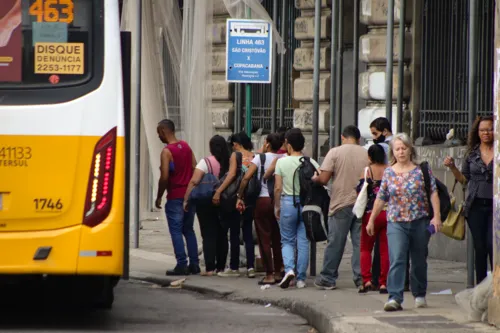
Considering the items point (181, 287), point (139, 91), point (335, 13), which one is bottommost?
point (181, 287)

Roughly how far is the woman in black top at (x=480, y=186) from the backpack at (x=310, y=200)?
64.8 inches

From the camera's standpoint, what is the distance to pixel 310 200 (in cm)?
1147

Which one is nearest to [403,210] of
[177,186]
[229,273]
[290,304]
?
[290,304]

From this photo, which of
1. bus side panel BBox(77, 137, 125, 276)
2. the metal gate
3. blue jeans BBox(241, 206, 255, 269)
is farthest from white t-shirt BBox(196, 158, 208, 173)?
bus side panel BBox(77, 137, 125, 276)

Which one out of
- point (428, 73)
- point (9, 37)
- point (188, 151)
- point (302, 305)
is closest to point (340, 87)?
point (428, 73)

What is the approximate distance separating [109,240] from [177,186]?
14.7ft

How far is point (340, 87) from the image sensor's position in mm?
16312

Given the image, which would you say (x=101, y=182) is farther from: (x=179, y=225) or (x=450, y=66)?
(x=450, y=66)

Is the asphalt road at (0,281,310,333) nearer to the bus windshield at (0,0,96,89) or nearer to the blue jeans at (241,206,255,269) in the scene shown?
the blue jeans at (241,206,255,269)

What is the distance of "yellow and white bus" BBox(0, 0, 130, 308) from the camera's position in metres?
8.62

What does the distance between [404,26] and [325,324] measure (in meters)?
5.99

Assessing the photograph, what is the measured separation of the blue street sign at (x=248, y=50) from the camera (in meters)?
13.6

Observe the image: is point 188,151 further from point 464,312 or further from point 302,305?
point 464,312

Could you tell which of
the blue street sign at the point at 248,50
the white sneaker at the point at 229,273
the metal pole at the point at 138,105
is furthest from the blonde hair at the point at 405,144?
the metal pole at the point at 138,105
